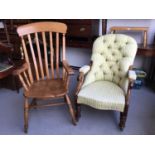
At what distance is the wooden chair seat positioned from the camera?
5.74 ft

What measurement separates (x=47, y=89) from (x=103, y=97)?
0.60m

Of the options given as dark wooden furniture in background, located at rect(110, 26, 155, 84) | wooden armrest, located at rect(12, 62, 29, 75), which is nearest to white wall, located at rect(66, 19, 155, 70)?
dark wooden furniture in background, located at rect(110, 26, 155, 84)

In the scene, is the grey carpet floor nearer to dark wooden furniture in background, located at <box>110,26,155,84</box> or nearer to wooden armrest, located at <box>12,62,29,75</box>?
dark wooden furniture in background, located at <box>110,26,155,84</box>

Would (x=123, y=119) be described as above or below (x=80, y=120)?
above

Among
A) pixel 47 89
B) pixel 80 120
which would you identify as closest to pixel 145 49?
pixel 80 120

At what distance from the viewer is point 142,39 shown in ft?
9.26

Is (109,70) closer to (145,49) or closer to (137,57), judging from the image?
(145,49)

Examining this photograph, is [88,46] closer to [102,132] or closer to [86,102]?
[86,102]

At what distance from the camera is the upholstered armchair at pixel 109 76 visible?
1753 mm

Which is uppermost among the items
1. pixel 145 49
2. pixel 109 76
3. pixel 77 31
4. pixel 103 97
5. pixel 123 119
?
pixel 77 31

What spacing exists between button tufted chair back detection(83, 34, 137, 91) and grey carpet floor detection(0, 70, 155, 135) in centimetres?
43

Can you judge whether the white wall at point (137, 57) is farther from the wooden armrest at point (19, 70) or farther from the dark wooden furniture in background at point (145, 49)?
the wooden armrest at point (19, 70)

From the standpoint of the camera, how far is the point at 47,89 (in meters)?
1.85
